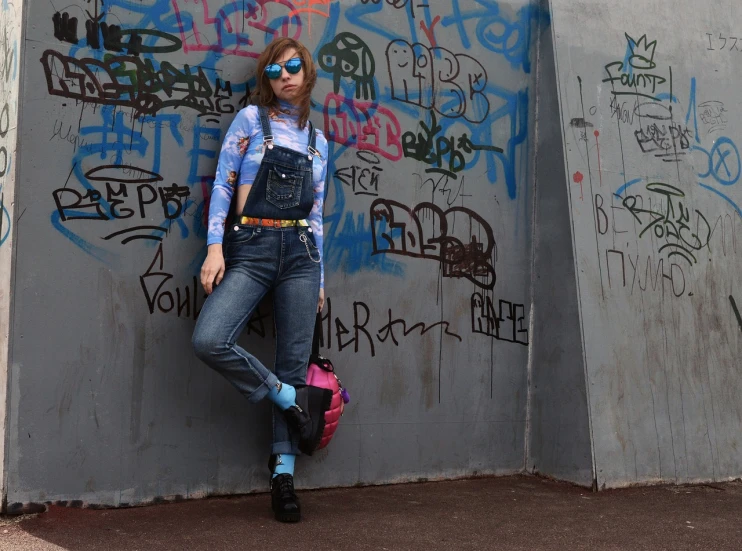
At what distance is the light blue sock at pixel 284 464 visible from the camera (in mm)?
4211

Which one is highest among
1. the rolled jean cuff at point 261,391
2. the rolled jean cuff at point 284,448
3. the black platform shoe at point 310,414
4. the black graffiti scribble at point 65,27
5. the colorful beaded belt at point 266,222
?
the black graffiti scribble at point 65,27

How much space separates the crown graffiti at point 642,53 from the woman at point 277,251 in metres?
2.37

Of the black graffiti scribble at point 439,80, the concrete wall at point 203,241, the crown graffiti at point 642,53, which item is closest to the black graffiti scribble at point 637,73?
the crown graffiti at point 642,53

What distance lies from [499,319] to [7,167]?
2.88m

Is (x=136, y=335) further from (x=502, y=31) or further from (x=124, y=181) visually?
(x=502, y=31)

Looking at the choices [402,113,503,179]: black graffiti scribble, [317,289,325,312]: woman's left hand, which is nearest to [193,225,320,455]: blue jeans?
→ [317,289,325,312]: woman's left hand

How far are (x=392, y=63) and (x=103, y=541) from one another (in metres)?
2.94

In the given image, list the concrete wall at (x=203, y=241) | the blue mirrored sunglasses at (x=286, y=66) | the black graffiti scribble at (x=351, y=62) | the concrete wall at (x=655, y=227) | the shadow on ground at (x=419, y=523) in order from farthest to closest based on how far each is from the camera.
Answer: the concrete wall at (x=655, y=227) < the black graffiti scribble at (x=351, y=62) < the blue mirrored sunglasses at (x=286, y=66) < the concrete wall at (x=203, y=241) < the shadow on ground at (x=419, y=523)

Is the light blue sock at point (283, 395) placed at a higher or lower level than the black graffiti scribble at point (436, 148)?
lower

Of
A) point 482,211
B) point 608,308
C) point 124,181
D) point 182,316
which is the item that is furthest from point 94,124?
point 608,308

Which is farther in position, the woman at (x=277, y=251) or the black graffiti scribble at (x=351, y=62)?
the black graffiti scribble at (x=351, y=62)

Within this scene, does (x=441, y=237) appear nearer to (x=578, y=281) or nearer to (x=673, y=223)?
(x=578, y=281)

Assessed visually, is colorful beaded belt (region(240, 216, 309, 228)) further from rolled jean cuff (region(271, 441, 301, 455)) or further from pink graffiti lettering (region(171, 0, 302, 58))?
rolled jean cuff (region(271, 441, 301, 455))

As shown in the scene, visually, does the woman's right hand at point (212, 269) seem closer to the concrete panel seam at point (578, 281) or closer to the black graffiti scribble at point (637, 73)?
the concrete panel seam at point (578, 281)
